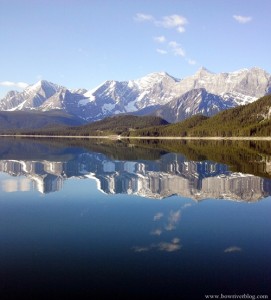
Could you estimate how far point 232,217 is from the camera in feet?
119

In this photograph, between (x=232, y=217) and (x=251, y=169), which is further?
(x=251, y=169)

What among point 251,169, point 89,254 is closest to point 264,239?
point 89,254

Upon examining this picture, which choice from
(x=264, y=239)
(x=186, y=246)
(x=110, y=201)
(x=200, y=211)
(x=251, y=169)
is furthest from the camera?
(x=251, y=169)

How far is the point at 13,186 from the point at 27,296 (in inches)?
1473

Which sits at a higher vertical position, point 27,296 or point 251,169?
point 251,169

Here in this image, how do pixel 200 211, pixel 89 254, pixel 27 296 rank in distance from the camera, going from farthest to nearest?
pixel 200 211 < pixel 89 254 < pixel 27 296

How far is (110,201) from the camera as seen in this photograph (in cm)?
4416

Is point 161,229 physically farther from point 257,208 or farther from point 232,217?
point 257,208

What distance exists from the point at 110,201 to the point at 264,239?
19.4m

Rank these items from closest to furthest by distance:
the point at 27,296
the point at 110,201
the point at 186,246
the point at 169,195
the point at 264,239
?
the point at 27,296, the point at 186,246, the point at 264,239, the point at 110,201, the point at 169,195

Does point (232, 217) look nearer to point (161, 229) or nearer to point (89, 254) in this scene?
point (161, 229)

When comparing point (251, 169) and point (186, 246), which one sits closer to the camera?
point (186, 246)

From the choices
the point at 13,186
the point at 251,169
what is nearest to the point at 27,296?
the point at 13,186

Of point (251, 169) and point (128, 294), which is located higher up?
point (251, 169)
